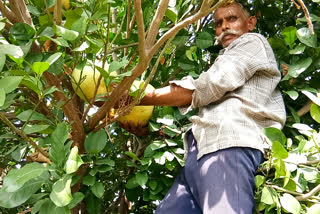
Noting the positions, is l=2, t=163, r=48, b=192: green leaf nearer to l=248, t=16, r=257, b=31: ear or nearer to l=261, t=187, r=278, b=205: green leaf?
l=261, t=187, r=278, b=205: green leaf

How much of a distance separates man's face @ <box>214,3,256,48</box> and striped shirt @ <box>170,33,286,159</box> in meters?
0.20

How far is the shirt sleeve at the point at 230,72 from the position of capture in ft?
3.90

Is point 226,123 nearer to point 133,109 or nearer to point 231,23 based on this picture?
point 133,109

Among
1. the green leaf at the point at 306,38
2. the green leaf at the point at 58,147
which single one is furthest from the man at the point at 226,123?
the green leaf at the point at 58,147

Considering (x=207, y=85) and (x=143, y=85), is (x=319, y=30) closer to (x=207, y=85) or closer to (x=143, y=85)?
(x=207, y=85)

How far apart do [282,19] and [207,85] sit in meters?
0.63

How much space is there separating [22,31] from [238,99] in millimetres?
633

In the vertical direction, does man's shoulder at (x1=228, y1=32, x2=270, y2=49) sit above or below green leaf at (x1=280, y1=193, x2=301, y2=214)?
above

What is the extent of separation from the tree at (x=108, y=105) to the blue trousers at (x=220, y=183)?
0.05 meters

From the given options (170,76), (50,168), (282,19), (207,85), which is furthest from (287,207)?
(282,19)

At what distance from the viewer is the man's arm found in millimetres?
1217

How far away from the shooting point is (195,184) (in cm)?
120

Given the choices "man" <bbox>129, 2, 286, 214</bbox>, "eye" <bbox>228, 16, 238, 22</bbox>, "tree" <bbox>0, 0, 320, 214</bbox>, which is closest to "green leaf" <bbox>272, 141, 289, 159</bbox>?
"tree" <bbox>0, 0, 320, 214</bbox>

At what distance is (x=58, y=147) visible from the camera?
0.91 m
